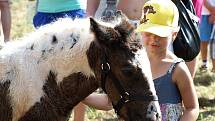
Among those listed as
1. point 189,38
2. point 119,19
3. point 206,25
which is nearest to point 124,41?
point 119,19

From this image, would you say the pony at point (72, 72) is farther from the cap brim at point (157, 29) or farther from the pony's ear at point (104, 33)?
the cap brim at point (157, 29)

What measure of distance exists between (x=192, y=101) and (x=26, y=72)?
3.41 ft

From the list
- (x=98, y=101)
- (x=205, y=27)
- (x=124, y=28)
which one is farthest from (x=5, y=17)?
(x=124, y=28)

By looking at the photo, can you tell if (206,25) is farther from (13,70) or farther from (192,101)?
(13,70)

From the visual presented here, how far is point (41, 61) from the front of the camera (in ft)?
10.4

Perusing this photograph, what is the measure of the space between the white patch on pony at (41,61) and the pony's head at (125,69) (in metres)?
0.11

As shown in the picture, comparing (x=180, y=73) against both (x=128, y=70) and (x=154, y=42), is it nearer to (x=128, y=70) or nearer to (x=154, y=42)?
(x=154, y=42)

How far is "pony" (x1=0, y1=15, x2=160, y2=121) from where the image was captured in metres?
3.00

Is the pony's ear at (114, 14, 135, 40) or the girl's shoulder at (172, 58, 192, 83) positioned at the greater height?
the pony's ear at (114, 14, 135, 40)

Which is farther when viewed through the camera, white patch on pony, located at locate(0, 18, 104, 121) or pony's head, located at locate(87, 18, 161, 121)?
white patch on pony, located at locate(0, 18, 104, 121)

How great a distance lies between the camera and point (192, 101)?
11.1 feet

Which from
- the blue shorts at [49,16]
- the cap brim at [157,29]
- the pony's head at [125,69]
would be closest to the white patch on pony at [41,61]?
the pony's head at [125,69]

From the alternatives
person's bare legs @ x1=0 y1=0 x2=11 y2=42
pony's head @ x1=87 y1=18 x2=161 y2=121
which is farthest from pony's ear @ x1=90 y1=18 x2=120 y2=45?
person's bare legs @ x1=0 y1=0 x2=11 y2=42

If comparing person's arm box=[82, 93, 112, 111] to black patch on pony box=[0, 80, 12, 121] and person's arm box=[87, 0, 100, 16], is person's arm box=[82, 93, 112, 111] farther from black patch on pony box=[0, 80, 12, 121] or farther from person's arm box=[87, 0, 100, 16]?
person's arm box=[87, 0, 100, 16]
